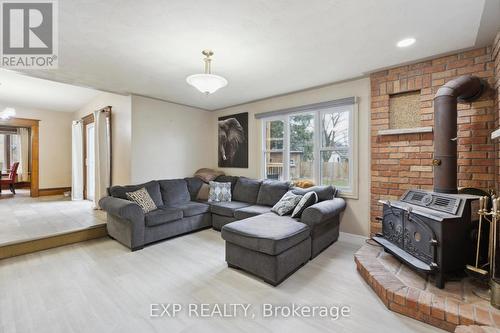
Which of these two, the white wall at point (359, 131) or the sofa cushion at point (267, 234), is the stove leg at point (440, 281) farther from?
the white wall at point (359, 131)

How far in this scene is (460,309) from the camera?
1.65 m

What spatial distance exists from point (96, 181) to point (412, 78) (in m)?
5.57

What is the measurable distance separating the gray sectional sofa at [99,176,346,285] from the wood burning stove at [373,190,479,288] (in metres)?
0.87

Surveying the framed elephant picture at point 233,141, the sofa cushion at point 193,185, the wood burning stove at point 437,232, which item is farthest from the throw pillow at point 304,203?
the sofa cushion at point 193,185

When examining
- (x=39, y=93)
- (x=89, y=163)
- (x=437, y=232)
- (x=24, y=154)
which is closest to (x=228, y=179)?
(x=437, y=232)

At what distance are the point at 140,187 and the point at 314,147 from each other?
9.98 feet

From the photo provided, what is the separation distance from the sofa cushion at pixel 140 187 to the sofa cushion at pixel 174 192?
0.10 m

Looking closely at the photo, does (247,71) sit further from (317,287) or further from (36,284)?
(36,284)

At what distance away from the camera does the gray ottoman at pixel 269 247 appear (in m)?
2.26

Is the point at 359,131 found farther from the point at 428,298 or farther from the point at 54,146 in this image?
the point at 54,146

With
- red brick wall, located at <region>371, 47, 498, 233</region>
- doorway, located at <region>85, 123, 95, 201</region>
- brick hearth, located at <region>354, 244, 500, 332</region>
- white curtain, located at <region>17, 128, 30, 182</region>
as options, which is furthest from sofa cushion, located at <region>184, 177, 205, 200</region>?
white curtain, located at <region>17, 128, 30, 182</region>

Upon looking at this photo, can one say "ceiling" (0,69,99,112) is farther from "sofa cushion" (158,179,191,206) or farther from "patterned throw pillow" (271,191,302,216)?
"patterned throw pillow" (271,191,302,216)

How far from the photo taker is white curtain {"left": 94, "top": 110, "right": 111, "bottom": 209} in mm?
4457

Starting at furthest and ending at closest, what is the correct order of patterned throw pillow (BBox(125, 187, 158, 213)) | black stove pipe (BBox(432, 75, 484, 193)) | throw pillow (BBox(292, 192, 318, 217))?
patterned throw pillow (BBox(125, 187, 158, 213))
throw pillow (BBox(292, 192, 318, 217))
black stove pipe (BBox(432, 75, 484, 193))
